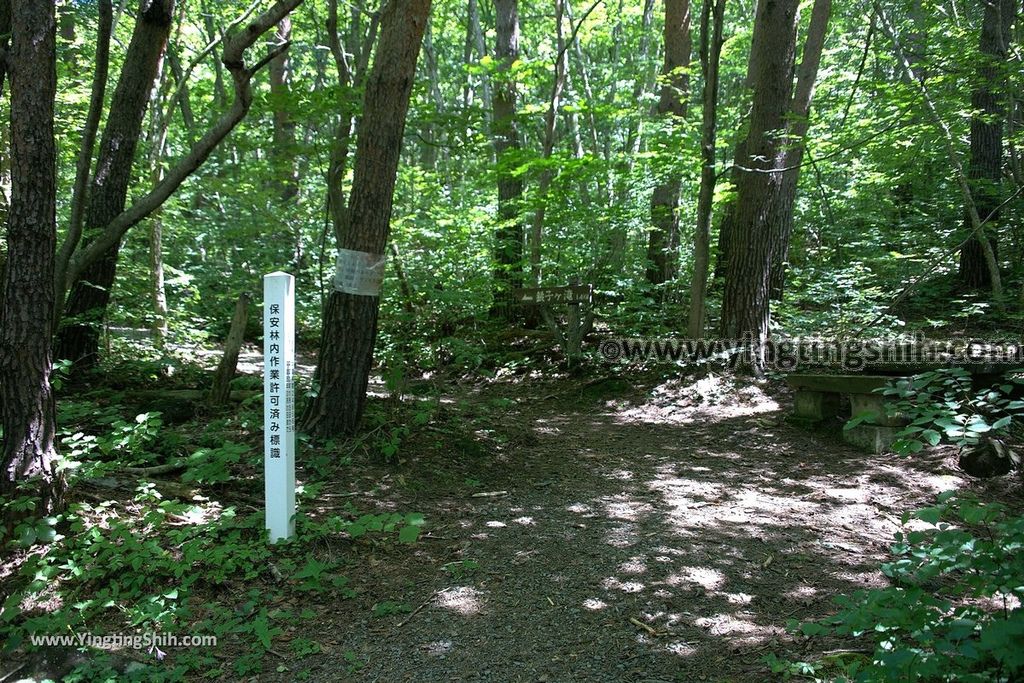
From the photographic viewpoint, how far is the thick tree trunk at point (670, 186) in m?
10.8

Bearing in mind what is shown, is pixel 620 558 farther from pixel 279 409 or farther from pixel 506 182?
pixel 506 182

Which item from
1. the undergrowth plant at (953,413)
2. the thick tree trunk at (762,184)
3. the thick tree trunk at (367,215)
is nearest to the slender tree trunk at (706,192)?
the thick tree trunk at (762,184)

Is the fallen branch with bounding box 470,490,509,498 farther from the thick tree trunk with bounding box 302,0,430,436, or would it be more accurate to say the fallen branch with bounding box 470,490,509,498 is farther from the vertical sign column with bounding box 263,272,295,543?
the vertical sign column with bounding box 263,272,295,543

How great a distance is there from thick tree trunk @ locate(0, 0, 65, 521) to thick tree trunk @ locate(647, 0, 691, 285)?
7.68m

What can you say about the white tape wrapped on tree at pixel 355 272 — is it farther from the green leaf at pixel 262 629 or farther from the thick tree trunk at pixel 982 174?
the thick tree trunk at pixel 982 174

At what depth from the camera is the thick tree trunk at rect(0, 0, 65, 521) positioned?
4012 millimetres

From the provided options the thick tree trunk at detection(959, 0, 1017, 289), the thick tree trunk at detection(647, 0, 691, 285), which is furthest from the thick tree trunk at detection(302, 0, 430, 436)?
the thick tree trunk at detection(959, 0, 1017, 289)

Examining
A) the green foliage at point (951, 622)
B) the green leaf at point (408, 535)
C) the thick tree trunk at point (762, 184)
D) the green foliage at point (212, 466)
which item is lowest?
the green leaf at point (408, 535)

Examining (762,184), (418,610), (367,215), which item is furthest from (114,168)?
(762,184)

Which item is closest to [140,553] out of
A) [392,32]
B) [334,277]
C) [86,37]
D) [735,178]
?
[334,277]

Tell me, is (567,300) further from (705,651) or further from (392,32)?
(705,651)

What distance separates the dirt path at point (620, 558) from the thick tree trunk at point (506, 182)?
396 centimetres

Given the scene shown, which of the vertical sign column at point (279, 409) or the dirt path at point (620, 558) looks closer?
the dirt path at point (620, 558)

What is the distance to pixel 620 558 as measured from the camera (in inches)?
167
